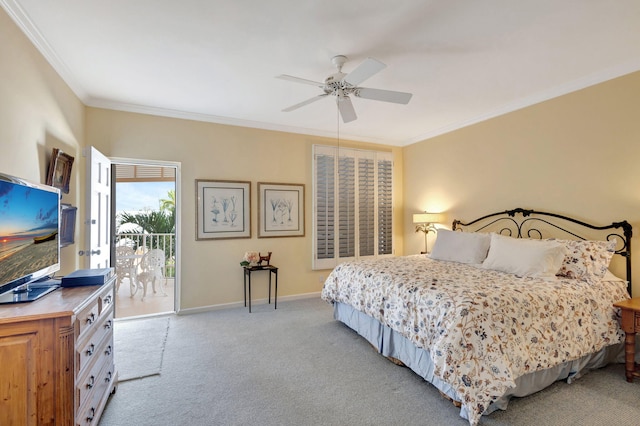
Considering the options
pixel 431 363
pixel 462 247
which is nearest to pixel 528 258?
pixel 462 247

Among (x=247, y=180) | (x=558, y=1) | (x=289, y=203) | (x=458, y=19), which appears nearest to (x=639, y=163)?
(x=558, y=1)

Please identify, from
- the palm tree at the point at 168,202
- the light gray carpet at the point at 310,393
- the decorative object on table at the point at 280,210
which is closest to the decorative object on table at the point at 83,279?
the light gray carpet at the point at 310,393

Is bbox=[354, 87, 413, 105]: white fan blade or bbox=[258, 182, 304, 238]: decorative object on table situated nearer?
bbox=[354, 87, 413, 105]: white fan blade

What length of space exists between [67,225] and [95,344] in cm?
164

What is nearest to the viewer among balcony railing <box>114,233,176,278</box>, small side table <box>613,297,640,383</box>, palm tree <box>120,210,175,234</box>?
small side table <box>613,297,640,383</box>

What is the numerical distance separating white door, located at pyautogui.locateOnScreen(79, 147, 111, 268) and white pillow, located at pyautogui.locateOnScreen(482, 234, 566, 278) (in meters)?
4.08

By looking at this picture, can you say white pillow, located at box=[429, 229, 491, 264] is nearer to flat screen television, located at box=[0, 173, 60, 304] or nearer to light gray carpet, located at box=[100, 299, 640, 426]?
light gray carpet, located at box=[100, 299, 640, 426]

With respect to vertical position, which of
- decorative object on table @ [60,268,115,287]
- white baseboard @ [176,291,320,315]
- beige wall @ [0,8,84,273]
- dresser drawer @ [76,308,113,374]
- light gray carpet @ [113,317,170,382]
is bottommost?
light gray carpet @ [113,317,170,382]

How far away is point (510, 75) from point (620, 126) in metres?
1.15

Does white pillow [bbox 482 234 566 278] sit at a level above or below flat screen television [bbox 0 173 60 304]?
below

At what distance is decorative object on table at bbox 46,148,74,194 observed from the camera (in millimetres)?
2633

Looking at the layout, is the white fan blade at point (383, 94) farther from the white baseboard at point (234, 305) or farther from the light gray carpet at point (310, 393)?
the white baseboard at point (234, 305)

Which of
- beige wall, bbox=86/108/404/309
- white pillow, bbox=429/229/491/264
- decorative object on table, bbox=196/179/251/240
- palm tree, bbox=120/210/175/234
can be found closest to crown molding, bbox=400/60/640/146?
white pillow, bbox=429/229/491/264

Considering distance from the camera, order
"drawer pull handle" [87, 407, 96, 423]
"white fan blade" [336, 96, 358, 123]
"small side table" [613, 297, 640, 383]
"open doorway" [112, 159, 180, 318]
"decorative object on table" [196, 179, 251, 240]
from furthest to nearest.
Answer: "open doorway" [112, 159, 180, 318] → "decorative object on table" [196, 179, 251, 240] → "white fan blade" [336, 96, 358, 123] → "small side table" [613, 297, 640, 383] → "drawer pull handle" [87, 407, 96, 423]
